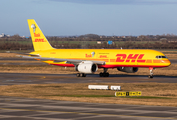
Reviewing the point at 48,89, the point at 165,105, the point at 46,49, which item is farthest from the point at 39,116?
the point at 46,49

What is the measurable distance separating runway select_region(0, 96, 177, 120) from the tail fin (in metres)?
34.7

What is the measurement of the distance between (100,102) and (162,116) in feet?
24.5

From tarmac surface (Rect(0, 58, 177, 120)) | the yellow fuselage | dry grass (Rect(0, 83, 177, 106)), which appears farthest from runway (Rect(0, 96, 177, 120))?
the yellow fuselage

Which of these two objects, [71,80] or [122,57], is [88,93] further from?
[122,57]

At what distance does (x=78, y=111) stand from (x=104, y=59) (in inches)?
1237

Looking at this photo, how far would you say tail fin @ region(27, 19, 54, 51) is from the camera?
5941 centimetres

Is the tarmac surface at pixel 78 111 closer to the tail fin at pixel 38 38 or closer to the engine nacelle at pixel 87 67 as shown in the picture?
the engine nacelle at pixel 87 67

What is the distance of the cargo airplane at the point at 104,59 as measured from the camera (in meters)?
49.7

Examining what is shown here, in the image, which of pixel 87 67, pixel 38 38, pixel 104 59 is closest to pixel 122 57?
pixel 104 59

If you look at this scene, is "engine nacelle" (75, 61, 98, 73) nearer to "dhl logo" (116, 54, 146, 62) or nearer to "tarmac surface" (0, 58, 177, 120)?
"dhl logo" (116, 54, 146, 62)

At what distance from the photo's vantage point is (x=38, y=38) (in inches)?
2341

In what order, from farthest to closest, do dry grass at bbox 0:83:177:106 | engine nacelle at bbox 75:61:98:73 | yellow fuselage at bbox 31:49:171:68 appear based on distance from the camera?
engine nacelle at bbox 75:61:98:73, yellow fuselage at bbox 31:49:171:68, dry grass at bbox 0:83:177:106

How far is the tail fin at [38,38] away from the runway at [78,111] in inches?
1365

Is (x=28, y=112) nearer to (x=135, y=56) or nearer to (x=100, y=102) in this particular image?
(x=100, y=102)
